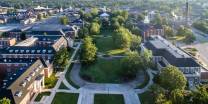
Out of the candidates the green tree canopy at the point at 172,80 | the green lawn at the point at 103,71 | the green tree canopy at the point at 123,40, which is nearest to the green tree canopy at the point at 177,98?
the green tree canopy at the point at 172,80

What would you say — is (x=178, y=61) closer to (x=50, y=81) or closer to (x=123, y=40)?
(x=50, y=81)

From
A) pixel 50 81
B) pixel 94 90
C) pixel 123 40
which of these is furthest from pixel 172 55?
pixel 50 81

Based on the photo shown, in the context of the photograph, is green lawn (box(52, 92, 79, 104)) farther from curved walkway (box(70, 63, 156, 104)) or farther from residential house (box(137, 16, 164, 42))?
residential house (box(137, 16, 164, 42))

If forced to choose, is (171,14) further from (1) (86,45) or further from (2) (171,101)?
(2) (171,101)

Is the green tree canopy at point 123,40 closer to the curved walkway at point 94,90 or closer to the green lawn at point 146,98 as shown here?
the curved walkway at point 94,90

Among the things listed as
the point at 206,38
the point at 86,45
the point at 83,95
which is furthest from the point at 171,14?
the point at 83,95

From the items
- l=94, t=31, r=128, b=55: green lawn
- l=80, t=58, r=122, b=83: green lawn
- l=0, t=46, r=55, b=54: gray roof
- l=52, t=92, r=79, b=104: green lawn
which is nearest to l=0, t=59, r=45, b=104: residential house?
l=52, t=92, r=79, b=104: green lawn

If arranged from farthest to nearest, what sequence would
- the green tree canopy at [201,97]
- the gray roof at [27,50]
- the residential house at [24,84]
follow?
1. the gray roof at [27,50]
2. the residential house at [24,84]
3. the green tree canopy at [201,97]
